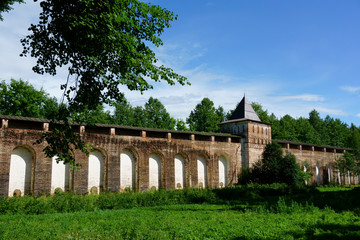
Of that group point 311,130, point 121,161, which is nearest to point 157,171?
→ point 121,161

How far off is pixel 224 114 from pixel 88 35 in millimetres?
40293

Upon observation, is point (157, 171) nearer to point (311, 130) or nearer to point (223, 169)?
point (223, 169)

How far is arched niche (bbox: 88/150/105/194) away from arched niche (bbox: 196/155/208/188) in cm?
737

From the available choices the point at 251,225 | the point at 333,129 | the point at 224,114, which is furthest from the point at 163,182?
the point at 333,129

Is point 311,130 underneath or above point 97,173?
above

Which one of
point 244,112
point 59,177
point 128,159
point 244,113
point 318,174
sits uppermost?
point 244,112

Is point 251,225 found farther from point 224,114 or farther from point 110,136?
point 224,114

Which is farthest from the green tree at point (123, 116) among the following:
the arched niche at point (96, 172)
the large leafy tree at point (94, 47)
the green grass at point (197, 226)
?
the large leafy tree at point (94, 47)

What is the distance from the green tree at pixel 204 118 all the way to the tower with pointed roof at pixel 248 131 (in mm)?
12319

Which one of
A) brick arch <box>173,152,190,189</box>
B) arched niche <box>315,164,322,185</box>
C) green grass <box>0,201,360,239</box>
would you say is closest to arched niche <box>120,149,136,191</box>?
brick arch <box>173,152,190,189</box>

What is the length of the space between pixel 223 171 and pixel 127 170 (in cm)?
813

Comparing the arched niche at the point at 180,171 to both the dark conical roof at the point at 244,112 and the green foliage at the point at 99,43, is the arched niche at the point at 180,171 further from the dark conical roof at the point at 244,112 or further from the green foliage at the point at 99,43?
the green foliage at the point at 99,43

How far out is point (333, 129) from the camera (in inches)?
2031

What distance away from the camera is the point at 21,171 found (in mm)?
14477
